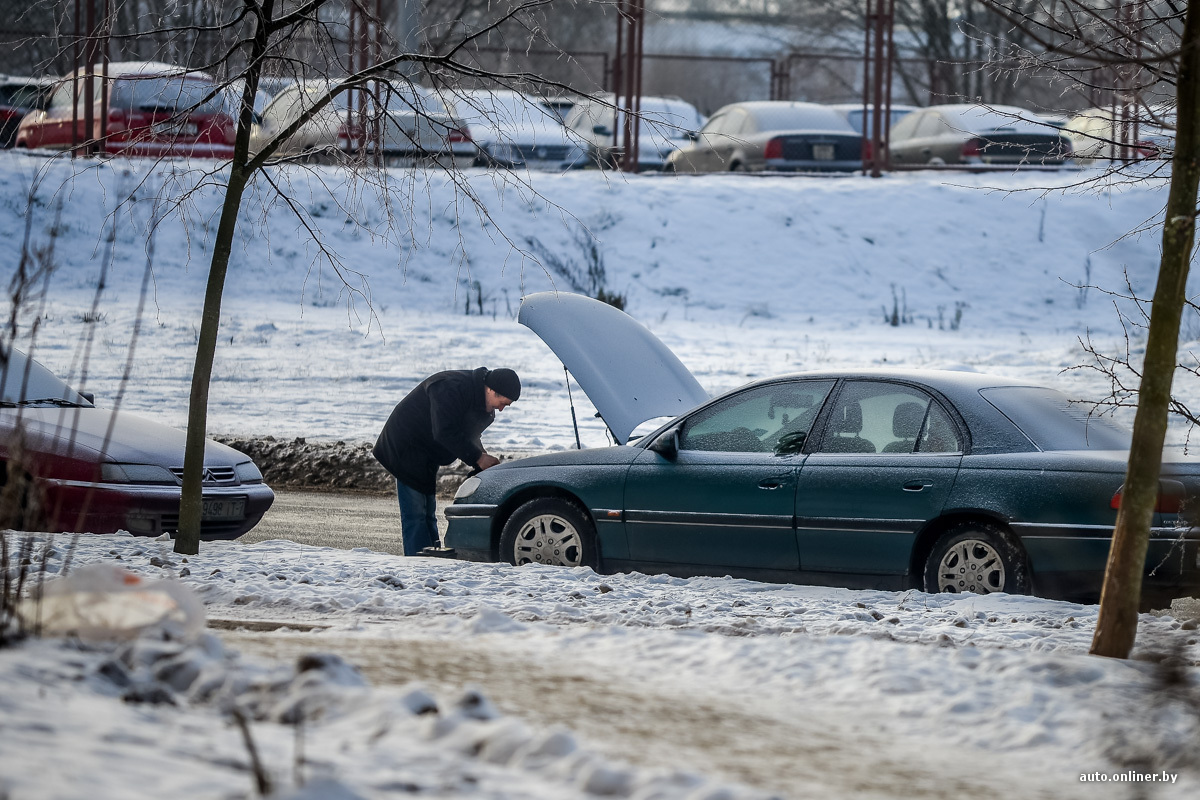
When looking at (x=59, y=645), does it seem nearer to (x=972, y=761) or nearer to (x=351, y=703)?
(x=351, y=703)

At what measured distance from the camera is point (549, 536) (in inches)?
319

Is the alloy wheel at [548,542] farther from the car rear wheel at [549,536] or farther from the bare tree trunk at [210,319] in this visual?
the bare tree trunk at [210,319]

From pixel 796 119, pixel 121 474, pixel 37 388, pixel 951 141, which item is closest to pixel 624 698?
pixel 121 474

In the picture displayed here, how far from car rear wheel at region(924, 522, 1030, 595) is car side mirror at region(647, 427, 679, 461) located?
161 cm

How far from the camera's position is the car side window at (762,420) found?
Answer: 7.62 metres

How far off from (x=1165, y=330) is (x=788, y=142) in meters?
19.5

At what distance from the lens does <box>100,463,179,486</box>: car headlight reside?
848 cm

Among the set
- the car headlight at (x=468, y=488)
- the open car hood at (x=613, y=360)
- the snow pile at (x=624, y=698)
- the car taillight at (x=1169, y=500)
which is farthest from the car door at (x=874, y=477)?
the car headlight at (x=468, y=488)

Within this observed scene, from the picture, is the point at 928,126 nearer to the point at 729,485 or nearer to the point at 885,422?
the point at 885,422

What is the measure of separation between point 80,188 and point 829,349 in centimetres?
1222

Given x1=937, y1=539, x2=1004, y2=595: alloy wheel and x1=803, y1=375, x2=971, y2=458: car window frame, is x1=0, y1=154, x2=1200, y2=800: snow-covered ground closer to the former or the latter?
x1=937, y1=539, x2=1004, y2=595: alloy wheel

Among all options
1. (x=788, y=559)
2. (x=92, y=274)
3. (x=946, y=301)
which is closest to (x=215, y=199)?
(x=92, y=274)

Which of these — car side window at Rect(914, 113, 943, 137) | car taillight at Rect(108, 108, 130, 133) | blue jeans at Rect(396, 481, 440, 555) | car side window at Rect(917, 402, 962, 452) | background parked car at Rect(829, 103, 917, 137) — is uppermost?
background parked car at Rect(829, 103, 917, 137)

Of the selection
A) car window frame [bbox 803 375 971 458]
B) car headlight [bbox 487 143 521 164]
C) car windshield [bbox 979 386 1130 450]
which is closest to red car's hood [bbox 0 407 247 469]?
car headlight [bbox 487 143 521 164]
